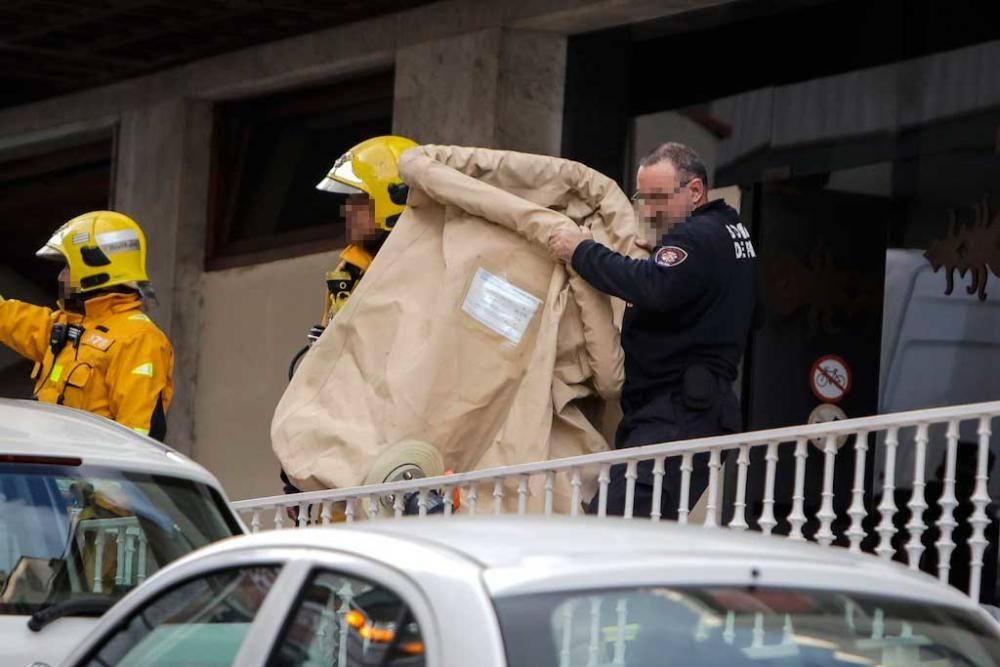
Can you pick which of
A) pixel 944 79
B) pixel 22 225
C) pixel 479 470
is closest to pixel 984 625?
pixel 479 470

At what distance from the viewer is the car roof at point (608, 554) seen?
10.7 ft

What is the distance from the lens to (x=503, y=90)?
10.3m

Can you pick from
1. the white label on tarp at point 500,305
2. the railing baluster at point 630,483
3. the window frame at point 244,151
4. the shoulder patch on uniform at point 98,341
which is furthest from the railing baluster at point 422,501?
the window frame at point 244,151

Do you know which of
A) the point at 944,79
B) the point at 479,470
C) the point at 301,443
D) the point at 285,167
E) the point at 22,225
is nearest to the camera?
the point at 479,470

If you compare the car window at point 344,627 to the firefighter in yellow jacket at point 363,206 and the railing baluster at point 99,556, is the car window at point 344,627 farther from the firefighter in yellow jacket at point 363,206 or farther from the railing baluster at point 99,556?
the firefighter in yellow jacket at point 363,206

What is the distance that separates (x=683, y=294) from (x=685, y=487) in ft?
2.17

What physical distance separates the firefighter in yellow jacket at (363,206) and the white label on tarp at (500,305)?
0.83m

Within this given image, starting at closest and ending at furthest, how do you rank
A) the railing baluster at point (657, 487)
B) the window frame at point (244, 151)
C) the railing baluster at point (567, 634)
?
1. the railing baluster at point (567, 634)
2. the railing baluster at point (657, 487)
3. the window frame at point (244, 151)

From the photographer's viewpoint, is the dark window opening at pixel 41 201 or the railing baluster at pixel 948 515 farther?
the dark window opening at pixel 41 201

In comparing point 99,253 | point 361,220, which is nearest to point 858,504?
point 361,220

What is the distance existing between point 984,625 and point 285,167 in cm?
939

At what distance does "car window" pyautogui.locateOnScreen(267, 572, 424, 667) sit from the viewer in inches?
131

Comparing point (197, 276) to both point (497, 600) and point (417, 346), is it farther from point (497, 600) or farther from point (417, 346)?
point (497, 600)

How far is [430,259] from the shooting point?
7633 millimetres
